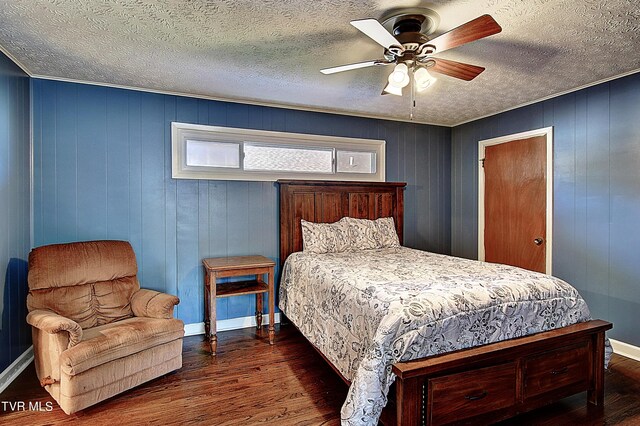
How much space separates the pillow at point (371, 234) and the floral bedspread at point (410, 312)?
93 cm

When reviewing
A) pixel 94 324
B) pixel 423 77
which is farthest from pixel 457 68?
pixel 94 324

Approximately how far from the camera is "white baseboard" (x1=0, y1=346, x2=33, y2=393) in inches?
95.5

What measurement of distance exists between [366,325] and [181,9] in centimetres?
207

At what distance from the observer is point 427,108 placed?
4012 mm

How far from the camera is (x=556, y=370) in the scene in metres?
2.09

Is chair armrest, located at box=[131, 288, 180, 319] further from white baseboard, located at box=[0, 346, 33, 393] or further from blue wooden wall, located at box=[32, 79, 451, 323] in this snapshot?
white baseboard, located at box=[0, 346, 33, 393]

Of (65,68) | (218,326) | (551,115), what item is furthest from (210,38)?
(551,115)

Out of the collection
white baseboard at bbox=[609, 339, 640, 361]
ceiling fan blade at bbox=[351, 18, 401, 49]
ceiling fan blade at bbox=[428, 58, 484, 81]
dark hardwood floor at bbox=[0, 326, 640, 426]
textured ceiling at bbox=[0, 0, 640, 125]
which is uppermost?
textured ceiling at bbox=[0, 0, 640, 125]

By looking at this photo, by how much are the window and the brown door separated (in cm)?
136

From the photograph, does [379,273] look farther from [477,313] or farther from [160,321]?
[160,321]

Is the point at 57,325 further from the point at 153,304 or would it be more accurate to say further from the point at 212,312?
the point at 212,312

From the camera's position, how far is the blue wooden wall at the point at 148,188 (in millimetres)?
3061

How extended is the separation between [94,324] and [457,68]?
10.4ft

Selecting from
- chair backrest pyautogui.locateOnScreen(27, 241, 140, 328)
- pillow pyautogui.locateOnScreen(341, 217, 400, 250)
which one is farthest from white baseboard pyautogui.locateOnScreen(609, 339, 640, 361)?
chair backrest pyautogui.locateOnScreen(27, 241, 140, 328)
